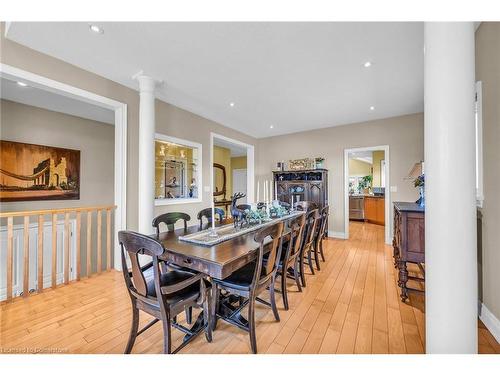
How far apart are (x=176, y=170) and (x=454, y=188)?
4.02 meters

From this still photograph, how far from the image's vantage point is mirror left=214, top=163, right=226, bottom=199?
7.63 metres

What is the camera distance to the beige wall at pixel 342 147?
4391 mm

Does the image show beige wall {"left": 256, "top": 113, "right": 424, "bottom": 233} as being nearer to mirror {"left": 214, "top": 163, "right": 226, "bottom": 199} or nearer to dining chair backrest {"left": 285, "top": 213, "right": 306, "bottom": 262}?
mirror {"left": 214, "top": 163, "right": 226, "bottom": 199}

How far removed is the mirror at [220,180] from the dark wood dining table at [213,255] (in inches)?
230

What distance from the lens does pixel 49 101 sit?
3.48 metres

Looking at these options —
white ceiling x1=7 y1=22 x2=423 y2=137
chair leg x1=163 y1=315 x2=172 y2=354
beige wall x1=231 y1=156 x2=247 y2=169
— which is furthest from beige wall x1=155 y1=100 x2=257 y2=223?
beige wall x1=231 y1=156 x2=247 y2=169

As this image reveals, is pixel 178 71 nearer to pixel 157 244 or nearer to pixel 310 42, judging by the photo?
pixel 310 42

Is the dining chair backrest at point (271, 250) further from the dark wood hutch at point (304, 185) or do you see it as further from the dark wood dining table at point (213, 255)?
the dark wood hutch at point (304, 185)

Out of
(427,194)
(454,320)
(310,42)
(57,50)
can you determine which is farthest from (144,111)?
(454,320)

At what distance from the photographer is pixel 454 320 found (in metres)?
1.15

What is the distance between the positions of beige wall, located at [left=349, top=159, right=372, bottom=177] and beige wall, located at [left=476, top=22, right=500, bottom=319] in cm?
738

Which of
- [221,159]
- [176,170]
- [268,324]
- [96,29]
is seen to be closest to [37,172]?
[176,170]

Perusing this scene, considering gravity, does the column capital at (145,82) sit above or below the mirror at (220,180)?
above

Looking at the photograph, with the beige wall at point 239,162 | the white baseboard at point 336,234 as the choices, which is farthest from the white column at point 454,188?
the beige wall at point 239,162
